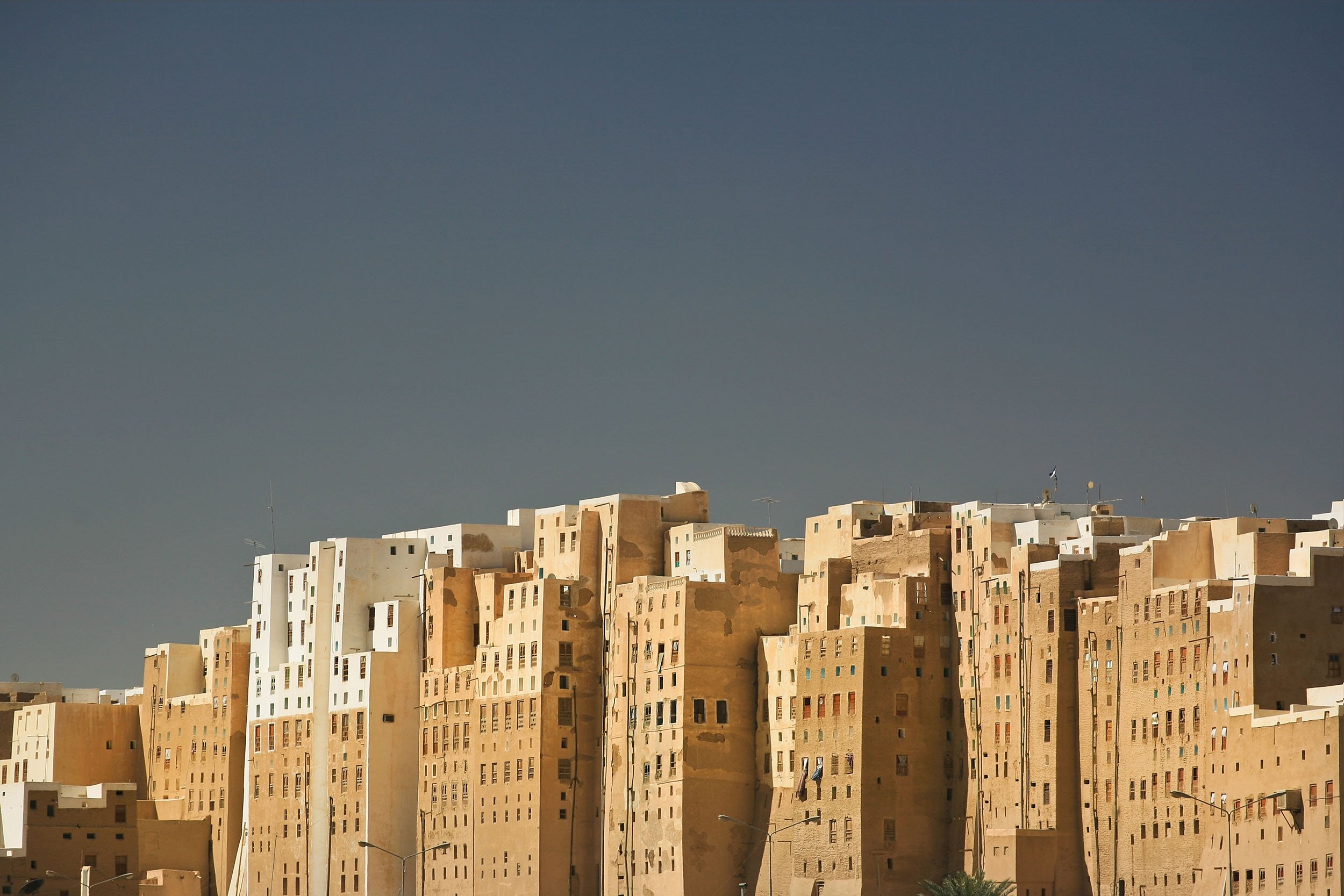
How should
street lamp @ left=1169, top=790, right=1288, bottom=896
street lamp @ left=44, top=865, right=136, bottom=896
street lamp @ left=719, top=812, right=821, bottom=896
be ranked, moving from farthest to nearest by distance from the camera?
street lamp @ left=44, top=865, right=136, bottom=896
street lamp @ left=719, top=812, right=821, bottom=896
street lamp @ left=1169, top=790, right=1288, bottom=896

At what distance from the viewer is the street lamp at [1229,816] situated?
94.8m

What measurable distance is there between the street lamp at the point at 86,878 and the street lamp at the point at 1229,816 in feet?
204

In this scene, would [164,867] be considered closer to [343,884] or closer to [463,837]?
[343,884]

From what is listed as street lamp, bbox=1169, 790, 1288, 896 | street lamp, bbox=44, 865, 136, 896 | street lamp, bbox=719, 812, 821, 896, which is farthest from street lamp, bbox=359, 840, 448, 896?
street lamp, bbox=1169, 790, 1288, 896

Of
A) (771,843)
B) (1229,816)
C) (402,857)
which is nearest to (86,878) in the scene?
(402,857)

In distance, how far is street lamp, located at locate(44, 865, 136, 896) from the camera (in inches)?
5448

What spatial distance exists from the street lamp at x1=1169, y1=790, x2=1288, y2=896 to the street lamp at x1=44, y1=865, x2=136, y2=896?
62.2 m

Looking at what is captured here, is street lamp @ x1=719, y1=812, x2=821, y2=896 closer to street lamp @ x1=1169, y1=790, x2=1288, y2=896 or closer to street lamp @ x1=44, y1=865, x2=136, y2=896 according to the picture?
street lamp @ x1=1169, y1=790, x2=1288, y2=896

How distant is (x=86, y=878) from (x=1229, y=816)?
65768 millimetres

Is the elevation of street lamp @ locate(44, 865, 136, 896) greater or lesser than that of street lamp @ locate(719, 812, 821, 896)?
lesser

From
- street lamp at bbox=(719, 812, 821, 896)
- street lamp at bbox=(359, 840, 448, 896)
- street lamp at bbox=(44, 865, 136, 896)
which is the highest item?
street lamp at bbox=(719, 812, 821, 896)

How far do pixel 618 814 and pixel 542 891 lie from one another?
4.83m

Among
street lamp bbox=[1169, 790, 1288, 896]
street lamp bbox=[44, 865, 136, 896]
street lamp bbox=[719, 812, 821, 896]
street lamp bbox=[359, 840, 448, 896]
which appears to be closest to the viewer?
street lamp bbox=[1169, 790, 1288, 896]

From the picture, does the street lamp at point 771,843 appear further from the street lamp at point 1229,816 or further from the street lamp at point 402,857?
the street lamp at point 1229,816
